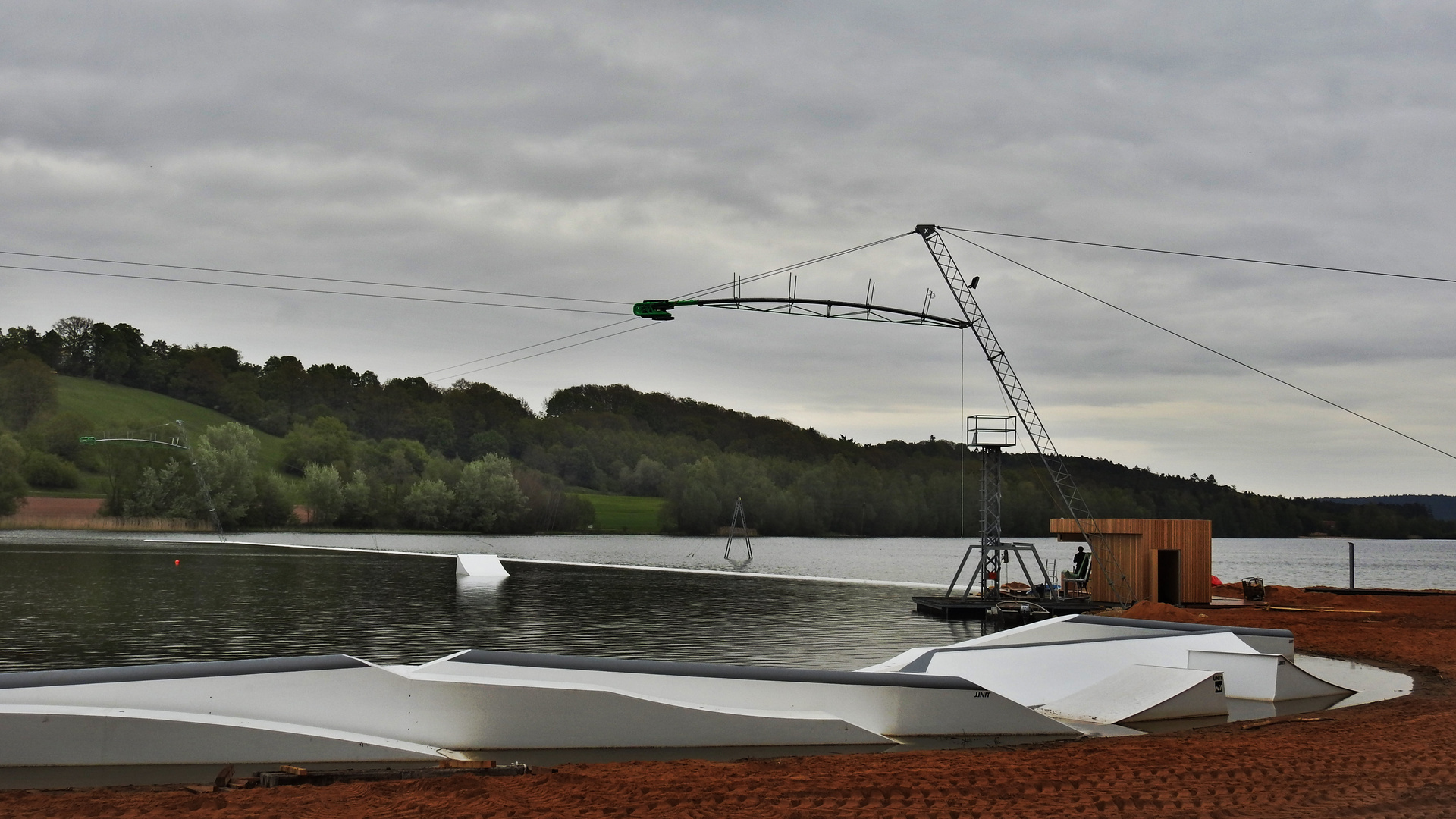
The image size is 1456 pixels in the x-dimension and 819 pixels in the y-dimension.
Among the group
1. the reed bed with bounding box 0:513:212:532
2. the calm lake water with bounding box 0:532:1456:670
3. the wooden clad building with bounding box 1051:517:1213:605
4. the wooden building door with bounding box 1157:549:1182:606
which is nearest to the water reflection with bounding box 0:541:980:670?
the calm lake water with bounding box 0:532:1456:670

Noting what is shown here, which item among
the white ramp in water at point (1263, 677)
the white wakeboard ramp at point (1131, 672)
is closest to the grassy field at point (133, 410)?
the white wakeboard ramp at point (1131, 672)

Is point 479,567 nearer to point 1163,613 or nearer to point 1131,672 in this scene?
point 1163,613

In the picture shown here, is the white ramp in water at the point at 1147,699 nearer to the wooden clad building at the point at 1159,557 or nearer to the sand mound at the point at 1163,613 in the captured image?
the sand mound at the point at 1163,613

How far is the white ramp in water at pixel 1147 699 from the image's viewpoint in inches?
549

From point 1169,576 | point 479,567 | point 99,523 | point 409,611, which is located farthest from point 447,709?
point 99,523

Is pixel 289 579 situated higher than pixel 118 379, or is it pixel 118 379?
pixel 118 379

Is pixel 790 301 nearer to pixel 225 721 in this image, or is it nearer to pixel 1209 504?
pixel 225 721

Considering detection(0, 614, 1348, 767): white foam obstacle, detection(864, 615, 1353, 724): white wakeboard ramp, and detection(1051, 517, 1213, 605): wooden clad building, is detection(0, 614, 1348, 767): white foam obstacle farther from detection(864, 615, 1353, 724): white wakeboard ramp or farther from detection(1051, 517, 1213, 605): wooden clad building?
detection(1051, 517, 1213, 605): wooden clad building

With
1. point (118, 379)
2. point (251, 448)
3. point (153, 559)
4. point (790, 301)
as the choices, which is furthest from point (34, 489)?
point (790, 301)

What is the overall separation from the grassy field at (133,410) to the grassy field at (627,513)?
146ft

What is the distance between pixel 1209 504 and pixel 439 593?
166 m

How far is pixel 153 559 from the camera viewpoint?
59.4 metres

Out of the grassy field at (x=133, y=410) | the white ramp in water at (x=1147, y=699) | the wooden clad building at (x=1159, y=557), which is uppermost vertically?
the grassy field at (x=133, y=410)

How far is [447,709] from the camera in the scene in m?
10.6
